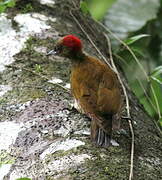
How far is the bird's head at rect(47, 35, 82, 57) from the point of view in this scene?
2.88 meters

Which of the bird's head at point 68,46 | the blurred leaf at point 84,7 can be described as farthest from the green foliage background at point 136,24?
the bird's head at point 68,46

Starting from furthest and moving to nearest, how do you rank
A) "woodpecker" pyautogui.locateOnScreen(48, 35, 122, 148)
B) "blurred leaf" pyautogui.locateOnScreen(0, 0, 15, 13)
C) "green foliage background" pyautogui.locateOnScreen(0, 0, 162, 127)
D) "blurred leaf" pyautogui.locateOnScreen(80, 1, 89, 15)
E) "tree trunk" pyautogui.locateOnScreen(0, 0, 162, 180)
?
"green foliage background" pyautogui.locateOnScreen(0, 0, 162, 127) → "blurred leaf" pyautogui.locateOnScreen(80, 1, 89, 15) → "blurred leaf" pyautogui.locateOnScreen(0, 0, 15, 13) → "woodpecker" pyautogui.locateOnScreen(48, 35, 122, 148) → "tree trunk" pyautogui.locateOnScreen(0, 0, 162, 180)

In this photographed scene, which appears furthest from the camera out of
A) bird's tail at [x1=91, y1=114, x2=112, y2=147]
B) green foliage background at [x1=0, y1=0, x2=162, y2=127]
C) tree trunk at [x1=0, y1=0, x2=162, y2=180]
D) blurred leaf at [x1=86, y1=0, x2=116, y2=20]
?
blurred leaf at [x1=86, y1=0, x2=116, y2=20]

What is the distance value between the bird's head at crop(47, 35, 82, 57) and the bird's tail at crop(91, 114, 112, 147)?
60 centimetres

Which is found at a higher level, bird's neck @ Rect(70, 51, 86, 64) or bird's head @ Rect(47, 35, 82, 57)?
bird's head @ Rect(47, 35, 82, 57)

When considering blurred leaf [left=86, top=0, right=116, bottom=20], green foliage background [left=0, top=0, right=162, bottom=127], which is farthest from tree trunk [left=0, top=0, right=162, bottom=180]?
blurred leaf [left=86, top=0, right=116, bottom=20]

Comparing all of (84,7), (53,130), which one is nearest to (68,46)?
(84,7)

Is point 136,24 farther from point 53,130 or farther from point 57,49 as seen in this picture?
point 53,130

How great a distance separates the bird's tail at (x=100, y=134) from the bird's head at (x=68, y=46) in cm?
60

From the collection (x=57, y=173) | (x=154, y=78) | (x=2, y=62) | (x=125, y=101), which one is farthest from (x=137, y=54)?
(x=57, y=173)

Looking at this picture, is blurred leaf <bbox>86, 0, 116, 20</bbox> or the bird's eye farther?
blurred leaf <bbox>86, 0, 116, 20</bbox>

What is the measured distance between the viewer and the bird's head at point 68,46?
9.46 feet

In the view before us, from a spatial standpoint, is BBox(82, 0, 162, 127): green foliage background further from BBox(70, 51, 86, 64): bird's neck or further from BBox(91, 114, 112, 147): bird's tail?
BBox(91, 114, 112, 147): bird's tail

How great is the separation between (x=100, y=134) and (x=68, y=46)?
0.78 meters
